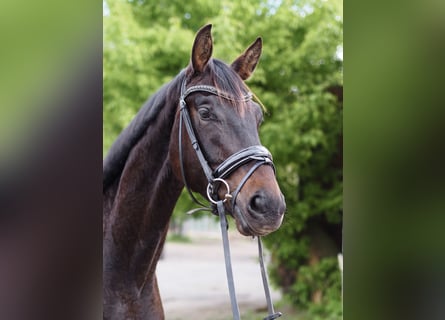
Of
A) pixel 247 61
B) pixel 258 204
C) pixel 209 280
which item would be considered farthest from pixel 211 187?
pixel 209 280

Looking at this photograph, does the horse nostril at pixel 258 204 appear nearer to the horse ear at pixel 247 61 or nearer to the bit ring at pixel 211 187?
the bit ring at pixel 211 187

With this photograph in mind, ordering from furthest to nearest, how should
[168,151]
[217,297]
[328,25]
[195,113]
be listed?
[217,297]
[328,25]
[168,151]
[195,113]

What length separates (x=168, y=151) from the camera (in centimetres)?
172

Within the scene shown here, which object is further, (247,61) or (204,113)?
(247,61)

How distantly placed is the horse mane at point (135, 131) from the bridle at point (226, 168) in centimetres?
11

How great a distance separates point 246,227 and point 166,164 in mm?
432

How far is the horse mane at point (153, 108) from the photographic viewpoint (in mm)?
1564

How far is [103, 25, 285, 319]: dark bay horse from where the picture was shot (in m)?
1.51

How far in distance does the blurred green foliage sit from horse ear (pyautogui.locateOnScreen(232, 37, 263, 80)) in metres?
1.87

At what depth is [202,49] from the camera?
159 centimetres

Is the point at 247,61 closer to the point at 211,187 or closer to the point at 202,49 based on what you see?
the point at 202,49
